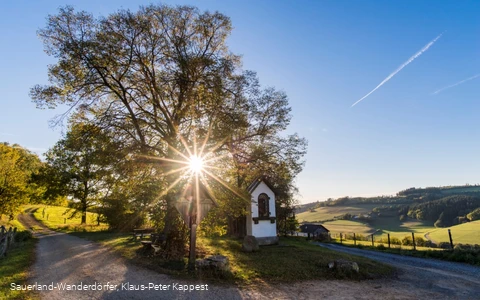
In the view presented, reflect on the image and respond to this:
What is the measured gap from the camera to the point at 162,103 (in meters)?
15.6

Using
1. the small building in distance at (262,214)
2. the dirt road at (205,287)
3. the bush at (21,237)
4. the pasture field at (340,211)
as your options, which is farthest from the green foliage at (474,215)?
the bush at (21,237)

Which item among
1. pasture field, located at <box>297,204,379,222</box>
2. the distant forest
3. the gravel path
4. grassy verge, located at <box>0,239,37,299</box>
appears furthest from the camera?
pasture field, located at <box>297,204,379,222</box>

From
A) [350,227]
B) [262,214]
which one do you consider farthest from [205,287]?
[350,227]

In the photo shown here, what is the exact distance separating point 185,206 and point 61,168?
28.2m

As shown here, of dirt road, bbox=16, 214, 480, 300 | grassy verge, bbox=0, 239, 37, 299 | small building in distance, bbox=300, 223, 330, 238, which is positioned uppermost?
grassy verge, bbox=0, 239, 37, 299

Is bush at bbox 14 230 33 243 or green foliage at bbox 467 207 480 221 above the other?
bush at bbox 14 230 33 243

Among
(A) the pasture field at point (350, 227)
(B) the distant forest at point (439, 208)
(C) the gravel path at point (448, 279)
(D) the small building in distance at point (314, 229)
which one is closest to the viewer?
(C) the gravel path at point (448, 279)

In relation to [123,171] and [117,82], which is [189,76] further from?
→ [123,171]

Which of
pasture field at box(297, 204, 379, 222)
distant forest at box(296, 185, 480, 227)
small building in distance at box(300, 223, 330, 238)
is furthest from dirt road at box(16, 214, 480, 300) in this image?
pasture field at box(297, 204, 379, 222)

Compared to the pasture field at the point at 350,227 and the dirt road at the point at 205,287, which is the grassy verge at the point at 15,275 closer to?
the dirt road at the point at 205,287

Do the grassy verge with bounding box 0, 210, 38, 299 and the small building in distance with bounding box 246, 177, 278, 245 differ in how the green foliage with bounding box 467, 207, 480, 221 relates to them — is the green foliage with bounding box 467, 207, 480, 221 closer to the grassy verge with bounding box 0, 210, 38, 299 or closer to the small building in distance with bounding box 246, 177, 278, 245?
the small building in distance with bounding box 246, 177, 278, 245

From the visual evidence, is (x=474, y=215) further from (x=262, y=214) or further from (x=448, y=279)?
(x=448, y=279)

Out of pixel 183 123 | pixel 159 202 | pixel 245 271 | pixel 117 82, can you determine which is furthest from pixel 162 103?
pixel 245 271

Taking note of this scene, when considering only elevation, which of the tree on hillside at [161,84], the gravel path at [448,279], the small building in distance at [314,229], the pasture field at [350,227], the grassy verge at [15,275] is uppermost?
the tree on hillside at [161,84]
